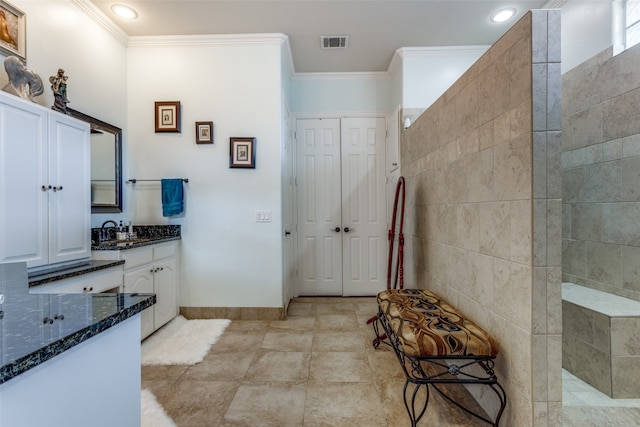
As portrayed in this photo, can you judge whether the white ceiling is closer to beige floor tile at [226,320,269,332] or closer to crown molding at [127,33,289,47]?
crown molding at [127,33,289,47]

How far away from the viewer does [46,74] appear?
2.10 m

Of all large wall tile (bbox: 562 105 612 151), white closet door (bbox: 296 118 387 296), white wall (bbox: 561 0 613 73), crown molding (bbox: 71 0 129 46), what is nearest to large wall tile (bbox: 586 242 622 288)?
large wall tile (bbox: 562 105 612 151)

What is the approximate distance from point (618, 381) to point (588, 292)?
1.97ft

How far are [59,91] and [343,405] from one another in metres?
2.76

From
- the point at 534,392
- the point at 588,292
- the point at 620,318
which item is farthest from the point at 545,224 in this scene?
the point at 588,292

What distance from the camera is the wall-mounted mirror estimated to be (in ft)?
8.18

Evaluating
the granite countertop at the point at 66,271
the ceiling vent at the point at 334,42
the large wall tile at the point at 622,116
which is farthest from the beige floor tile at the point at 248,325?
the large wall tile at the point at 622,116

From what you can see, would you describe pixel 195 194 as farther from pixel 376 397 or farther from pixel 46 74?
pixel 376 397

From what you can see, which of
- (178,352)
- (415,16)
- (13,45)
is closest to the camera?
(13,45)

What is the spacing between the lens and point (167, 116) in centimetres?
291

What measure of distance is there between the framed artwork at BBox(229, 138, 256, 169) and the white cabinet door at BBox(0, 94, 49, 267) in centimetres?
139

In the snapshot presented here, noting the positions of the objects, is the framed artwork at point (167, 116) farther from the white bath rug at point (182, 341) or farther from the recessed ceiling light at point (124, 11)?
the white bath rug at point (182, 341)

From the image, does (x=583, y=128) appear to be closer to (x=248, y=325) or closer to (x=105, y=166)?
(x=248, y=325)

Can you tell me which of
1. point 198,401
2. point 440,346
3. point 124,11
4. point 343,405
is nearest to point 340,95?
point 124,11
